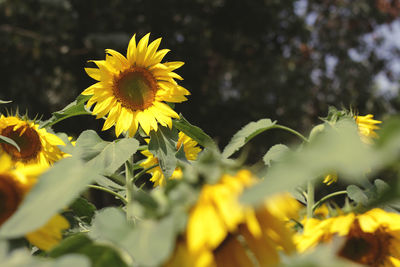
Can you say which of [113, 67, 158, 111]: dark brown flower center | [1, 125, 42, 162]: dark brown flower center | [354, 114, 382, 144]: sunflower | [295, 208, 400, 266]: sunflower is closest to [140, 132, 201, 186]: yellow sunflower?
[113, 67, 158, 111]: dark brown flower center

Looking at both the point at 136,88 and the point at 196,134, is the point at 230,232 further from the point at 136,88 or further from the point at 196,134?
the point at 136,88

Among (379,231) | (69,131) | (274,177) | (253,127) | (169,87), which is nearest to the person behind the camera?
(274,177)

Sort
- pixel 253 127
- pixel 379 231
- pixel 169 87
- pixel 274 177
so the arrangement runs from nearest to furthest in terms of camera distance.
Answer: pixel 274 177
pixel 379 231
pixel 253 127
pixel 169 87

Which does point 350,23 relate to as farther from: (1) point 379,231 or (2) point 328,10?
(1) point 379,231

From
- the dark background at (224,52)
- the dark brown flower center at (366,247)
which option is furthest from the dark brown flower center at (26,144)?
the dark background at (224,52)

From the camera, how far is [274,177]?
28 cm

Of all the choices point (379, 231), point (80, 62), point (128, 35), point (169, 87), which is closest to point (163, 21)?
point (128, 35)

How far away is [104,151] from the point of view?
0.84m

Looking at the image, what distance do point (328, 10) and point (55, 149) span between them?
214 inches

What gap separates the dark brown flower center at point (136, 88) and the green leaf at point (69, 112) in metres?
0.10

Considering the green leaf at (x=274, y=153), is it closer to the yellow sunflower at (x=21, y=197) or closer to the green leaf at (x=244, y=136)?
the green leaf at (x=244, y=136)

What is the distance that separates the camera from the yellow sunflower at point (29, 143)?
927 millimetres

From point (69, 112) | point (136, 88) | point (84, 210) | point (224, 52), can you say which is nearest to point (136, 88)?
point (136, 88)

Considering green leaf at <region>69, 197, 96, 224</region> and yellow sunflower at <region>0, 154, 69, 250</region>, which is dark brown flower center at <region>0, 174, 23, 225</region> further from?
green leaf at <region>69, 197, 96, 224</region>
